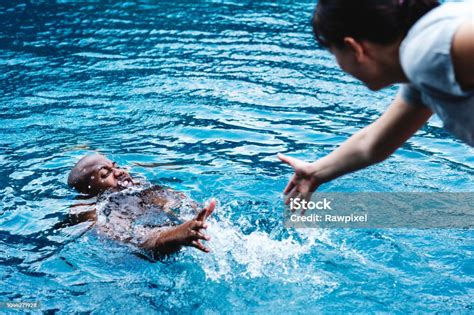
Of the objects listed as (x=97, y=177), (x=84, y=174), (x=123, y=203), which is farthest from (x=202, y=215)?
(x=84, y=174)

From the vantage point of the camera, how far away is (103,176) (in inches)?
226

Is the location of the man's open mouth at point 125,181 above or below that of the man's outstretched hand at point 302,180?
below

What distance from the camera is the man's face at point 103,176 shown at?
5730 mm

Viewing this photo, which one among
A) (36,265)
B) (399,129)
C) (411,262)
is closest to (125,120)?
(36,265)

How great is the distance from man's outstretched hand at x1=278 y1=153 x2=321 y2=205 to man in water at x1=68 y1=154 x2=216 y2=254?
77.4 inches

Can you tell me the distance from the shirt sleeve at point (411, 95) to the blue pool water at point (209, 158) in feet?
6.72

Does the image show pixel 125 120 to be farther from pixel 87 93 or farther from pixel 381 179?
pixel 381 179

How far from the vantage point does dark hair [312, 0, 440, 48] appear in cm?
214

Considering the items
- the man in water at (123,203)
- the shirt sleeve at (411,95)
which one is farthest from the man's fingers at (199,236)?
the shirt sleeve at (411,95)

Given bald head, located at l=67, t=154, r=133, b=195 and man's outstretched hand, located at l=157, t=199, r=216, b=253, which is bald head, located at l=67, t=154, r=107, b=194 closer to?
bald head, located at l=67, t=154, r=133, b=195

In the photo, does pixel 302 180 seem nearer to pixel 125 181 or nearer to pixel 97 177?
pixel 125 181

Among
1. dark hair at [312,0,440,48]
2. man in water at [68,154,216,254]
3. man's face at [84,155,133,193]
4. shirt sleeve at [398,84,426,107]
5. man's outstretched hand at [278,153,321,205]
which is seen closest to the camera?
dark hair at [312,0,440,48]

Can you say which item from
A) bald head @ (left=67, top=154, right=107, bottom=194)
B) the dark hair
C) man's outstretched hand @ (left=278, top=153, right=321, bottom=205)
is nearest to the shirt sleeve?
the dark hair

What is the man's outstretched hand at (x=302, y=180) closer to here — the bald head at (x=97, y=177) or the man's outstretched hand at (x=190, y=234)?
the man's outstretched hand at (x=190, y=234)
